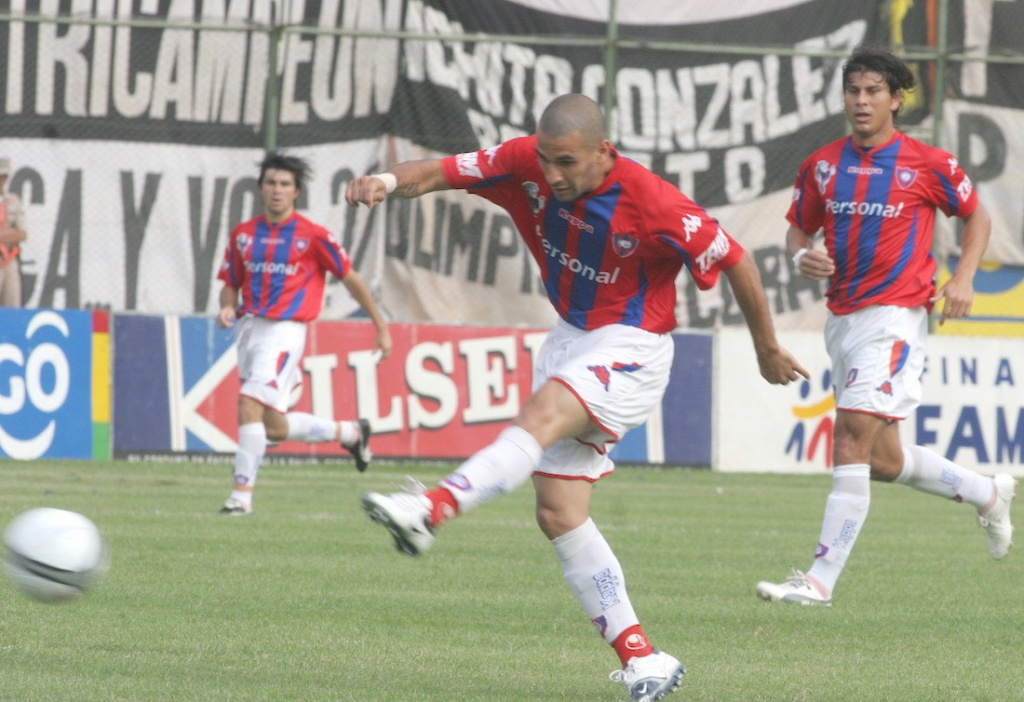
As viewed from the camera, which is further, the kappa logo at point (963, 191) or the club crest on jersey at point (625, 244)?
the kappa logo at point (963, 191)

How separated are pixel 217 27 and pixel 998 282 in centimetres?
900

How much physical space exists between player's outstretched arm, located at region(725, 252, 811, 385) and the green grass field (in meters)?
1.03

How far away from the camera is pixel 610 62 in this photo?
18297 mm

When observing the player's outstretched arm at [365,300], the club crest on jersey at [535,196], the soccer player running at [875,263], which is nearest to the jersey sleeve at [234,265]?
the player's outstretched arm at [365,300]

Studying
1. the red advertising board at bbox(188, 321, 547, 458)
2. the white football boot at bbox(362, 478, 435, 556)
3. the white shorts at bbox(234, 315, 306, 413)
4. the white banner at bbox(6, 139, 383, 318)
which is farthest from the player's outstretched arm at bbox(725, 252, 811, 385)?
the white banner at bbox(6, 139, 383, 318)

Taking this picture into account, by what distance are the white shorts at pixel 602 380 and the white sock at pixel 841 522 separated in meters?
2.47

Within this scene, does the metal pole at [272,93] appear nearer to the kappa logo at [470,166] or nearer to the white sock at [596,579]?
the kappa logo at [470,166]

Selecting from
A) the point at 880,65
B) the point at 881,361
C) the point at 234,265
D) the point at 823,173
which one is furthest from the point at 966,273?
the point at 234,265

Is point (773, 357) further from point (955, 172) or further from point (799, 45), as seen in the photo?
point (799, 45)

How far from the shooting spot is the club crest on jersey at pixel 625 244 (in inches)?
219

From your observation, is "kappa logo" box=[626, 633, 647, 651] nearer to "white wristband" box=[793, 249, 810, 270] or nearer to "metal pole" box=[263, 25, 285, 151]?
"white wristband" box=[793, 249, 810, 270]

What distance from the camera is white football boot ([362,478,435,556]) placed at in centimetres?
466

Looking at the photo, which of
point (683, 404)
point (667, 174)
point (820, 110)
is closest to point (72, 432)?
point (683, 404)

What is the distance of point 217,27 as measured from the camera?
17.5 m
